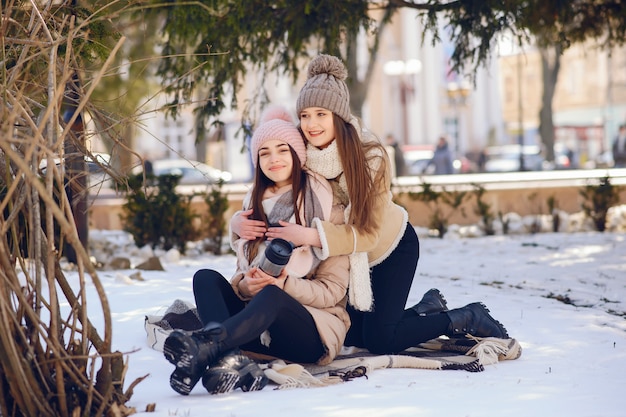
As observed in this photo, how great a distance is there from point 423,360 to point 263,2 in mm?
4640

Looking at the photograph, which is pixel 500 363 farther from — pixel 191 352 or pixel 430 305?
pixel 191 352

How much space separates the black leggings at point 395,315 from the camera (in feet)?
15.2

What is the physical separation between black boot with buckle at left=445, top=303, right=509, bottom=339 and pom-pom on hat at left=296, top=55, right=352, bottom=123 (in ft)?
3.39

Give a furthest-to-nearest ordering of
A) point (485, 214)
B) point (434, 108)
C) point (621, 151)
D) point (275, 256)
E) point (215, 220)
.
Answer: point (434, 108)
point (621, 151)
point (485, 214)
point (215, 220)
point (275, 256)

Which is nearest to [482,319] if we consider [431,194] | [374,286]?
[374,286]

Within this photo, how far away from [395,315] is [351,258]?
373 mm

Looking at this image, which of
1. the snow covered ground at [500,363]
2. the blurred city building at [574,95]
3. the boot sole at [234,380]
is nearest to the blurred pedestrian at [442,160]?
the snow covered ground at [500,363]

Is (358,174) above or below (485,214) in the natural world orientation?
above

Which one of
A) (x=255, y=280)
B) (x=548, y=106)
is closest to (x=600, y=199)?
(x=255, y=280)

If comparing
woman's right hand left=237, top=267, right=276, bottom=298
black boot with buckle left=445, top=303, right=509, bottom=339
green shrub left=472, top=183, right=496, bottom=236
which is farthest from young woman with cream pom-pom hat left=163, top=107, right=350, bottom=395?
green shrub left=472, top=183, right=496, bottom=236

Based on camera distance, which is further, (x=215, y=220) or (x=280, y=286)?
(x=215, y=220)

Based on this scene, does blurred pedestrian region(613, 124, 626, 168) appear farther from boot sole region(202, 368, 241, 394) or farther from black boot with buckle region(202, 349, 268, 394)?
boot sole region(202, 368, 241, 394)

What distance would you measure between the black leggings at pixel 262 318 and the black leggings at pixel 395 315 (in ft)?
1.21

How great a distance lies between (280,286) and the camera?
4250 mm
